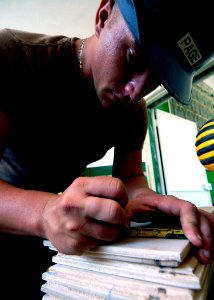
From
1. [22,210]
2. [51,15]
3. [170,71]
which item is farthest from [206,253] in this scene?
[51,15]

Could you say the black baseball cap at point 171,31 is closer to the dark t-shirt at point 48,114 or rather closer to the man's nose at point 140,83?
the man's nose at point 140,83

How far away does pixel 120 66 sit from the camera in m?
0.63

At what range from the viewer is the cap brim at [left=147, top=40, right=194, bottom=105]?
20.2 inches

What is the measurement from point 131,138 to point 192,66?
0.49 m

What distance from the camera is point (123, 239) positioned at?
38cm

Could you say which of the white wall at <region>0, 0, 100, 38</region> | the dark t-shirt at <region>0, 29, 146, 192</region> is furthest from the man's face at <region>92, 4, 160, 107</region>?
the white wall at <region>0, 0, 100, 38</region>

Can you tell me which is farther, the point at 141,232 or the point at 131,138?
the point at 131,138

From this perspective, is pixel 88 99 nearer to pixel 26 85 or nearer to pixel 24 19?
pixel 26 85

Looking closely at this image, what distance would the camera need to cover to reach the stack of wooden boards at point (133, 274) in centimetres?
27

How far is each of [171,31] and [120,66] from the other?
17 cm

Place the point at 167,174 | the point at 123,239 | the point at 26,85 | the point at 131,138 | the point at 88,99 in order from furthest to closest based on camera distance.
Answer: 1. the point at 167,174
2. the point at 131,138
3. the point at 88,99
4. the point at 26,85
5. the point at 123,239

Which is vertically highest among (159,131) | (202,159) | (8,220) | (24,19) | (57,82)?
(24,19)

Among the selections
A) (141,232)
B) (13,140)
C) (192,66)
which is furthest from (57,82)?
(141,232)

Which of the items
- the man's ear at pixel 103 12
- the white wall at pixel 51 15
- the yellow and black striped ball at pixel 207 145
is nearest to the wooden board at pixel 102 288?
the yellow and black striped ball at pixel 207 145
